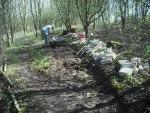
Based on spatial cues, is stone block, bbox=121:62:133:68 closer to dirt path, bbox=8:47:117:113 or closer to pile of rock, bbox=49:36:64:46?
dirt path, bbox=8:47:117:113

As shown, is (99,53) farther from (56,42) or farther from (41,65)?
(56,42)

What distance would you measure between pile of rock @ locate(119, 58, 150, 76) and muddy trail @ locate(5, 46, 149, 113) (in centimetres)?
63

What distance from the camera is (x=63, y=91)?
1123cm

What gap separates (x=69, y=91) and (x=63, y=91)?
220 millimetres

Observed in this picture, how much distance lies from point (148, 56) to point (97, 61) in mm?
2238

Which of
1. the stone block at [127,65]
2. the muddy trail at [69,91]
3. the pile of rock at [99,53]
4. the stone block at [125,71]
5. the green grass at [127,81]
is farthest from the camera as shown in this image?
the pile of rock at [99,53]

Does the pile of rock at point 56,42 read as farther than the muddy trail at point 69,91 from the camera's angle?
Yes

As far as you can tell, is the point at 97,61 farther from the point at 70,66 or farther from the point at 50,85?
the point at 50,85

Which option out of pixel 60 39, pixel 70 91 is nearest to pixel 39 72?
pixel 70 91

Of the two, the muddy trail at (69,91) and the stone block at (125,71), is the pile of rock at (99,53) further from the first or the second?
the stone block at (125,71)

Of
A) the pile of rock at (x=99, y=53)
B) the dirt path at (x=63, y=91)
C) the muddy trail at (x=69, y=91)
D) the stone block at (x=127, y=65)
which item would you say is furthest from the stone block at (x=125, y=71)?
the pile of rock at (x=99, y=53)

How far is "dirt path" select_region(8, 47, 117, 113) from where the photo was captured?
31.2 ft

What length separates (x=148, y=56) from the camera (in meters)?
13.6

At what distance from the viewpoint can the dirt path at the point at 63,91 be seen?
950 centimetres
